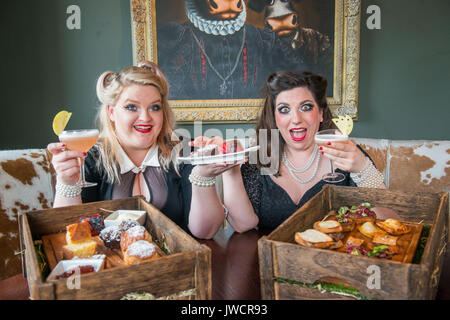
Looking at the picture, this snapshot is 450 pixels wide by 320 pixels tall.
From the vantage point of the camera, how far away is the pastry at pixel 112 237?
104 centimetres

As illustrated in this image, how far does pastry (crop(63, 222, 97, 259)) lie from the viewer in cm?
97

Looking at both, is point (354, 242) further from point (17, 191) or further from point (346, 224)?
point (17, 191)

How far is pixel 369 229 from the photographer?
1.06m

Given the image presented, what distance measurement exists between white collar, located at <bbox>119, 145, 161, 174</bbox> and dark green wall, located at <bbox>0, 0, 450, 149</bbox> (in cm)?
181

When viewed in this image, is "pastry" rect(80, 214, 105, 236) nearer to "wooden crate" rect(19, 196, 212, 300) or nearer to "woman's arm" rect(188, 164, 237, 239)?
"wooden crate" rect(19, 196, 212, 300)

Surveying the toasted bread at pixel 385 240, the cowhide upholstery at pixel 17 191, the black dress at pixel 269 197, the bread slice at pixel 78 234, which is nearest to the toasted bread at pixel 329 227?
the toasted bread at pixel 385 240

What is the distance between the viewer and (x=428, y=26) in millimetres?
3447

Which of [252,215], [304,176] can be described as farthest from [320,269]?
[304,176]

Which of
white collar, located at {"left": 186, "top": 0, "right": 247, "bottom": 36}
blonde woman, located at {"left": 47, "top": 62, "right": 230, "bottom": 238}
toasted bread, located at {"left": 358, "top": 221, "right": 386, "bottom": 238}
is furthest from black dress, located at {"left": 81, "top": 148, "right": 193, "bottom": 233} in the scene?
white collar, located at {"left": 186, "top": 0, "right": 247, "bottom": 36}

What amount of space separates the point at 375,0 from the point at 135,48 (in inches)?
96.2

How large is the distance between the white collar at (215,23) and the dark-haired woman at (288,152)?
166 cm

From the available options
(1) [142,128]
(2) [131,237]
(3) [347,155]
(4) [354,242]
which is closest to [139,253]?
(2) [131,237]

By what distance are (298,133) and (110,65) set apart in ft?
7.52
